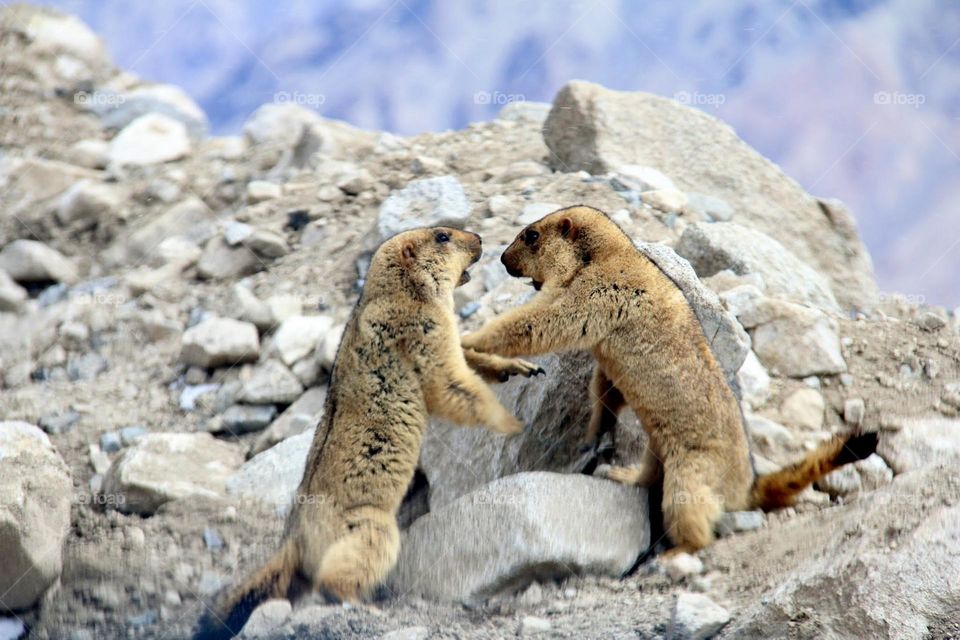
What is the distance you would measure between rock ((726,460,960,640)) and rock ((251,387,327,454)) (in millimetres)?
5688

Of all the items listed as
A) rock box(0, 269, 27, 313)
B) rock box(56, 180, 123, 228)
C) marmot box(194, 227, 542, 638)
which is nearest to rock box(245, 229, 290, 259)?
rock box(0, 269, 27, 313)

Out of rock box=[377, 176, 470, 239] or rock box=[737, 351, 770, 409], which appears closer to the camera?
rock box=[737, 351, 770, 409]

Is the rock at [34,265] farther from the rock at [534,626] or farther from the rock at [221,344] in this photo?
the rock at [534,626]

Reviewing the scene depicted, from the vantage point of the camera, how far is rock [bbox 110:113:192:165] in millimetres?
18844

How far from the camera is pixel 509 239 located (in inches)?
421

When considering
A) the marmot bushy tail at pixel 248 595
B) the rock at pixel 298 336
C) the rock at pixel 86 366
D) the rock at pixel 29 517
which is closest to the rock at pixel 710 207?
the rock at pixel 298 336

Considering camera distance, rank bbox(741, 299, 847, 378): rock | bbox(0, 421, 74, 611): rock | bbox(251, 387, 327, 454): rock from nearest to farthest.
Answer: bbox(0, 421, 74, 611): rock < bbox(741, 299, 847, 378): rock < bbox(251, 387, 327, 454): rock

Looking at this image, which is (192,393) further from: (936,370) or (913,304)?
(913,304)

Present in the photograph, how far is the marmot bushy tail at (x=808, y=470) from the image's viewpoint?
5.68 m

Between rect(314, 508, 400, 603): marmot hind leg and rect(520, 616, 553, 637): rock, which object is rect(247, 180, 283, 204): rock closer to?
rect(314, 508, 400, 603): marmot hind leg

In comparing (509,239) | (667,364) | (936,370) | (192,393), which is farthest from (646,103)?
(667,364)

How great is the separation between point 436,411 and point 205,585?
7.81ft

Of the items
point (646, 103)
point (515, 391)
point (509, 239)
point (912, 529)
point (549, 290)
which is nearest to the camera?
point (912, 529)
